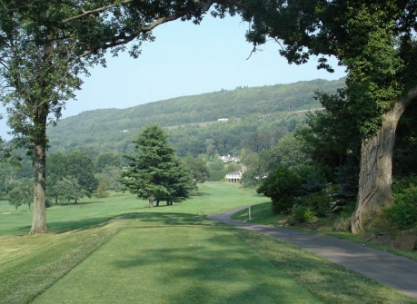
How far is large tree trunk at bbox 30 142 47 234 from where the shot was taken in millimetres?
25872

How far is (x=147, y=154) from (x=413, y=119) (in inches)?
2296

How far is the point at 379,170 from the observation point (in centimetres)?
1905

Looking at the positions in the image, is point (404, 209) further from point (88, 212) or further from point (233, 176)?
Answer: point (233, 176)

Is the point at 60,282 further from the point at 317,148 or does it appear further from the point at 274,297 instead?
the point at 317,148

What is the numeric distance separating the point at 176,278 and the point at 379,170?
13.1 meters

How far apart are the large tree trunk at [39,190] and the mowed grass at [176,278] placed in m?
15.0

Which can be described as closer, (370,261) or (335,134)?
(370,261)

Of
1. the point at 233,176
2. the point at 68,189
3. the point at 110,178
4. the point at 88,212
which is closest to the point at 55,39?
the point at 88,212

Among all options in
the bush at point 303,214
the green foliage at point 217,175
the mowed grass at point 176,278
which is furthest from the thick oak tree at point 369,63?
the green foliage at point 217,175

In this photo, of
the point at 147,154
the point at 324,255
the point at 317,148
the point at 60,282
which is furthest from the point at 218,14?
the point at 147,154

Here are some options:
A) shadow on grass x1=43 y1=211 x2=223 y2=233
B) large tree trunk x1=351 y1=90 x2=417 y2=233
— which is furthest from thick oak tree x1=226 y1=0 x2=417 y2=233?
shadow on grass x1=43 y1=211 x2=223 y2=233

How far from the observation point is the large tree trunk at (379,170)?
62.0 feet

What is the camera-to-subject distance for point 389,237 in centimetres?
1634

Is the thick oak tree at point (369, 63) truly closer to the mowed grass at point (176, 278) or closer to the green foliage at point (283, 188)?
the mowed grass at point (176, 278)
